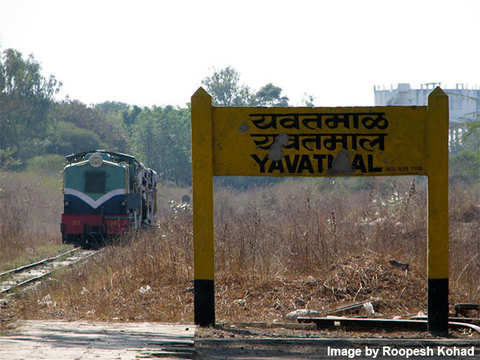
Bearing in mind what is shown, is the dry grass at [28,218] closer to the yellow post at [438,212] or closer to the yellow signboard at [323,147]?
the yellow signboard at [323,147]

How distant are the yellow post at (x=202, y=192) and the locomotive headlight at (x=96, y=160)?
14222 mm

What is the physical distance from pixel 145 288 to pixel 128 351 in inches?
166

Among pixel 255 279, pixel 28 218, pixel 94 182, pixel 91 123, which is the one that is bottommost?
pixel 28 218

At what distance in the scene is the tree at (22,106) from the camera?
2295 inches

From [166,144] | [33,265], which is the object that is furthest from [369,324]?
[166,144]

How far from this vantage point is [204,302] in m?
7.48

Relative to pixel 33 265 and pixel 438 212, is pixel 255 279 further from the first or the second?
pixel 33 265

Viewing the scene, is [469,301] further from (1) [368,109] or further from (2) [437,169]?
(1) [368,109]

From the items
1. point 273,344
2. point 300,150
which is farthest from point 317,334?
point 300,150

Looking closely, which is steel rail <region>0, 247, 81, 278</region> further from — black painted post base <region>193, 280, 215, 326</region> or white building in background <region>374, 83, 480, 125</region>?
white building in background <region>374, 83, 480, 125</region>

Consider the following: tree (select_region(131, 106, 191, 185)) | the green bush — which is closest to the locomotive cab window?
the green bush

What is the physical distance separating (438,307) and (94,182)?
15.6m

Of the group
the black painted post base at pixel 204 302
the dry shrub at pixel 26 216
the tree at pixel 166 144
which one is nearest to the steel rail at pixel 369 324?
the black painted post base at pixel 204 302

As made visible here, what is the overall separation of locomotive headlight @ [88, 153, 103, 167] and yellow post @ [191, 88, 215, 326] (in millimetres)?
14222
